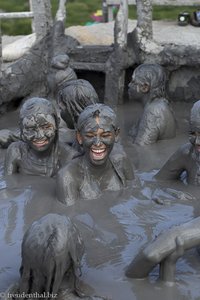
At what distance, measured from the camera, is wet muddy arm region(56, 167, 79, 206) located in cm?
464

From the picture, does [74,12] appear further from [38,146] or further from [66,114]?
[38,146]

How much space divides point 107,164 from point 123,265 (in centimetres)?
118

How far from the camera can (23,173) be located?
552 centimetres

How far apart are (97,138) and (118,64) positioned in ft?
12.3

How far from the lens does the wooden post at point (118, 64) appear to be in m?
7.89

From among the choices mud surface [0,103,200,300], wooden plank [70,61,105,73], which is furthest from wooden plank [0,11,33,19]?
mud surface [0,103,200,300]

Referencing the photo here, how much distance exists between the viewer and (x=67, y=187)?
15.3 feet

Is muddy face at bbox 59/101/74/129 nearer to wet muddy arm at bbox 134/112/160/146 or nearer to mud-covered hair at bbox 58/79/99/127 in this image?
mud-covered hair at bbox 58/79/99/127

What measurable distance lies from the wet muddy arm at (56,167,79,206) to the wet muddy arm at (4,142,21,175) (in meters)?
0.93

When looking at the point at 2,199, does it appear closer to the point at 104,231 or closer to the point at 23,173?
the point at 23,173

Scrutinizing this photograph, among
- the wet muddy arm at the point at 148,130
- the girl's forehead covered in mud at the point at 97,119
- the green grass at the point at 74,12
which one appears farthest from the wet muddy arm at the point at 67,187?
the green grass at the point at 74,12

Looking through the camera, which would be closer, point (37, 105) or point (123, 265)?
point (123, 265)

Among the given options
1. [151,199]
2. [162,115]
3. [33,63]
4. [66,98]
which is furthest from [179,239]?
[33,63]

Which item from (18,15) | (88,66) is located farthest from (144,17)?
(18,15)
